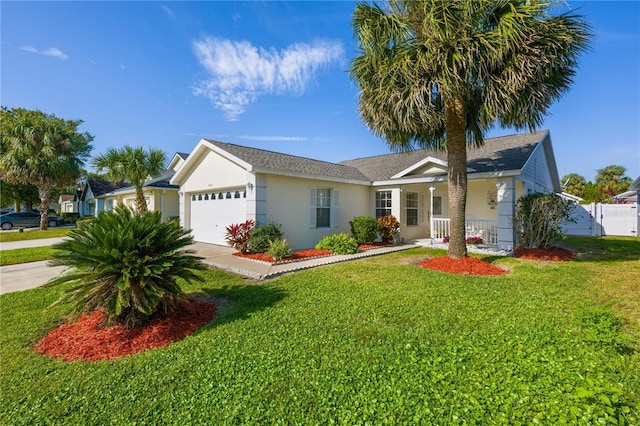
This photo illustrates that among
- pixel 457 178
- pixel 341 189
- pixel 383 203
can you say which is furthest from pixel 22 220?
pixel 457 178

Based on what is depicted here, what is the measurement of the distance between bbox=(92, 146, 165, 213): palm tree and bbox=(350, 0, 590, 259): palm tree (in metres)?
15.1

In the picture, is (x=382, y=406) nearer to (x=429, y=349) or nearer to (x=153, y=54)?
(x=429, y=349)

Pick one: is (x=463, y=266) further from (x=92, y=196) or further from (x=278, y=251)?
(x=92, y=196)

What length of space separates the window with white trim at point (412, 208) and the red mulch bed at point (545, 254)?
204 inches

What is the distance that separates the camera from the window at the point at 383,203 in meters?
14.0

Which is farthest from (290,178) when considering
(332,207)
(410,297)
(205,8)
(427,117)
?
(410,297)

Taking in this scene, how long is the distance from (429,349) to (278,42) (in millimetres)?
12183

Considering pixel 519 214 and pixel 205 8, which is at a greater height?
pixel 205 8

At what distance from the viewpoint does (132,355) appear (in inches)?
145

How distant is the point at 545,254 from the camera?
31.4ft

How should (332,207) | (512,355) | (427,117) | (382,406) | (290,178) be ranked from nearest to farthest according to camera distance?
(382,406), (512,355), (427,117), (290,178), (332,207)

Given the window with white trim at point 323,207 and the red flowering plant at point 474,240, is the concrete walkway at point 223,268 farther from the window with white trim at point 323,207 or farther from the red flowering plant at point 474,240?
the red flowering plant at point 474,240

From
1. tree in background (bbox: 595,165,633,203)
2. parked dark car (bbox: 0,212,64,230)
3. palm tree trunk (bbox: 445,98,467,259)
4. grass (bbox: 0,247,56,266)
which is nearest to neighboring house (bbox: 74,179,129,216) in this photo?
parked dark car (bbox: 0,212,64,230)

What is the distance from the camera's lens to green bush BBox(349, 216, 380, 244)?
1182 centimetres
